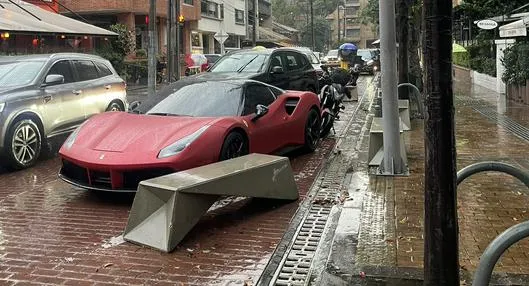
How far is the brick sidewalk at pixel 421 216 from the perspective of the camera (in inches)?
185

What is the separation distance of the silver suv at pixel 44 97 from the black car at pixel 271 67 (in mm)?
2144

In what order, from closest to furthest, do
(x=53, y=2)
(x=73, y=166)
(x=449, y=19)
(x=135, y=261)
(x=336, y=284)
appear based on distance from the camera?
(x=449, y=19) < (x=336, y=284) < (x=135, y=261) < (x=73, y=166) < (x=53, y=2)

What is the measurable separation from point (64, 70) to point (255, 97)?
3.91 m

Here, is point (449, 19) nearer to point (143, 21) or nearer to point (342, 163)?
point (342, 163)

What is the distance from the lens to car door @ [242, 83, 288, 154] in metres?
7.93

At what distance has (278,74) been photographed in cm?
1253

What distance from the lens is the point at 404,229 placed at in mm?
5574

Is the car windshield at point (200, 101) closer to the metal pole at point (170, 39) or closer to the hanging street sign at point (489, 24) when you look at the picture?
the metal pole at point (170, 39)

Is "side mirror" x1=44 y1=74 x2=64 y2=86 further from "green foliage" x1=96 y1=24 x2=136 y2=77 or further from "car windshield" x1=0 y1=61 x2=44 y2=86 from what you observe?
"green foliage" x1=96 y1=24 x2=136 y2=77

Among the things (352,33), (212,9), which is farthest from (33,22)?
(352,33)

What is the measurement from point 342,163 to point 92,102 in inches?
191

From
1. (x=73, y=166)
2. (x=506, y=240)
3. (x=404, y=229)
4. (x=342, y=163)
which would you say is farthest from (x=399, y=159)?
(x=506, y=240)

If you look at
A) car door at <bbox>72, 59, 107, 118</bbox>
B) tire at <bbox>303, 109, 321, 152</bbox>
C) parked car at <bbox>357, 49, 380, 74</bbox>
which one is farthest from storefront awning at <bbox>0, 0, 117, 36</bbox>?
parked car at <bbox>357, 49, 380, 74</bbox>

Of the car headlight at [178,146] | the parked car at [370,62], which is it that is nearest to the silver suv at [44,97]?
the car headlight at [178,146]
